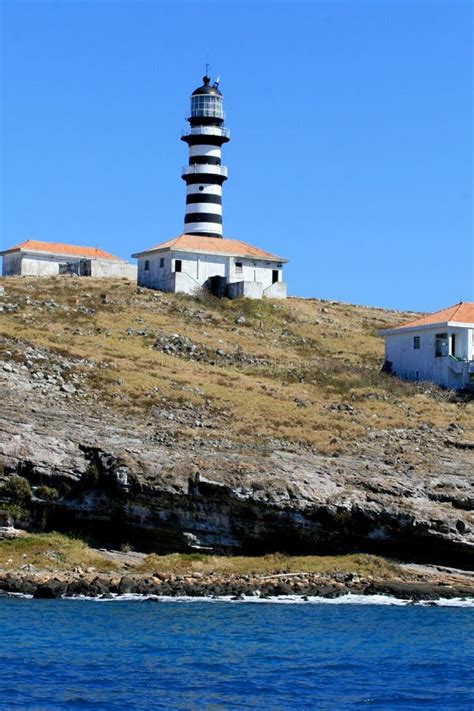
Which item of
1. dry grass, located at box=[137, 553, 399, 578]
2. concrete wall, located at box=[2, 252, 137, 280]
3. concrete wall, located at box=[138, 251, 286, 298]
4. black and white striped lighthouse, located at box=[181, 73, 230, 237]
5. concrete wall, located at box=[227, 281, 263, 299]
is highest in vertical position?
black and white striped lighthouse, located at box=[181, 73, 230, 237]

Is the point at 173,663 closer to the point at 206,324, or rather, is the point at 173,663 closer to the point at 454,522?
the point at 454,522

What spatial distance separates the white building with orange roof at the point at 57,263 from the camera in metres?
85.1

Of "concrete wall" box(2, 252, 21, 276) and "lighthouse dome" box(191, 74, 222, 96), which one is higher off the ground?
"lighthouse dome" box(191, 74, 222, 96)

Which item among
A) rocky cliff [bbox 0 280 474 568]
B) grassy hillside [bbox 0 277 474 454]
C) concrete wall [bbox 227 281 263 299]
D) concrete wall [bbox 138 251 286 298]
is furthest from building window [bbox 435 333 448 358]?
rocky cliff [bbox 0 280 474 568]

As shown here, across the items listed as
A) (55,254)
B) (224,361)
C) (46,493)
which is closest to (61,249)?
(55,254)

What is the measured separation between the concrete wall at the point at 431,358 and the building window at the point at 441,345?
0.14 metres

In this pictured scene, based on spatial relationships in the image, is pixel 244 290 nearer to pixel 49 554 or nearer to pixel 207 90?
pixel 207 90

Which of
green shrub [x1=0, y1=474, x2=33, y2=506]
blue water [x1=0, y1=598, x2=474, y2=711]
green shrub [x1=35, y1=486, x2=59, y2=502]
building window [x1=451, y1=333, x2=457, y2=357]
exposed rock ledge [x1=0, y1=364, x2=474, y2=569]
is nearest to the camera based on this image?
blue water [x1=0, y1=598, x2=474, y2=711]

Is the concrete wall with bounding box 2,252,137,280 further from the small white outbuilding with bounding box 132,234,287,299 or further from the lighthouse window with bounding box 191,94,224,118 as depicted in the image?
the lighthouse window with bounding box 191,94,224,118

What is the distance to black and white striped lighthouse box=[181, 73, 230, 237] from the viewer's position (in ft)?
287

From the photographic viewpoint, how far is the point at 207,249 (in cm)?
7919

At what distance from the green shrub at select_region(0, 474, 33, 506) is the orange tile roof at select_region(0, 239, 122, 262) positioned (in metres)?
48.1

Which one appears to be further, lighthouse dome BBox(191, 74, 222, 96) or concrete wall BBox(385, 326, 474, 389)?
lighthouse dome BBox(191, 74, 222, 96)

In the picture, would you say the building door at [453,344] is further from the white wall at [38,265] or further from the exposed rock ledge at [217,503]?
the white wall at [38,265]
